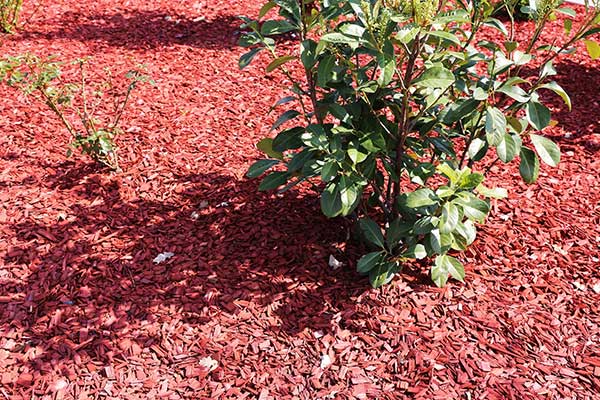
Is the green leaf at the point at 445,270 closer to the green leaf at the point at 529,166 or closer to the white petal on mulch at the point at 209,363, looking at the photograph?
the green leaf at the point at 529,166

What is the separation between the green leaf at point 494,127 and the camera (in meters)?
2.26

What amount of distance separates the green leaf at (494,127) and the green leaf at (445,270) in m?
0.70

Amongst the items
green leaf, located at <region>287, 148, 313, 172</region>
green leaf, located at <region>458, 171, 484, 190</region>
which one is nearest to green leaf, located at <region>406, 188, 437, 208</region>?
green leaf, located at <region>458, 171, 484, 190</region>

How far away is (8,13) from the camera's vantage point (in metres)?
5.53

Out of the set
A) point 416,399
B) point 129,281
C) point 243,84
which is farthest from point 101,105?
point 416,399

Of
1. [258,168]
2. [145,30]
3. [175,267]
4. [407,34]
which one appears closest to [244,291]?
[175,267]

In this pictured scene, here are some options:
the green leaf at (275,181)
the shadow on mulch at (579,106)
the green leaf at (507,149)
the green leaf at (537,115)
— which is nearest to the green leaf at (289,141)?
the green leaf at (275,181)

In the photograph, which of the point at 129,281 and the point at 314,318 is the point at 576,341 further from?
the point at 129,281

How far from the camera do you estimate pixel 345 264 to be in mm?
2992

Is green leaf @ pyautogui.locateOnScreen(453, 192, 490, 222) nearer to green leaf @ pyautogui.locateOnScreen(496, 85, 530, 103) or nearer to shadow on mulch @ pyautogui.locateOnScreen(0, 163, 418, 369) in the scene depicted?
green leaf @ pyautogui.locateOnScreen(496, 85, 530, 103)

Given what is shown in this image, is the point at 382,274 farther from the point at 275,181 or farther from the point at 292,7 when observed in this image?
the point at 292,7

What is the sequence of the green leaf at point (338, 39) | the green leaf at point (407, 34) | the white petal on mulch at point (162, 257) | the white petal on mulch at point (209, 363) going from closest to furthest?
the green leaf at point (407, 34), the green leaf at point (338, 39), the white petal on mulch at point (209, 363), the white petal on mulch at point (162, 257)

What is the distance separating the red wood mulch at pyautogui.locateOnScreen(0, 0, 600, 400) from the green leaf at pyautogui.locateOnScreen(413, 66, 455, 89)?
43.8 inches

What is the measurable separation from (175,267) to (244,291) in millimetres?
431
